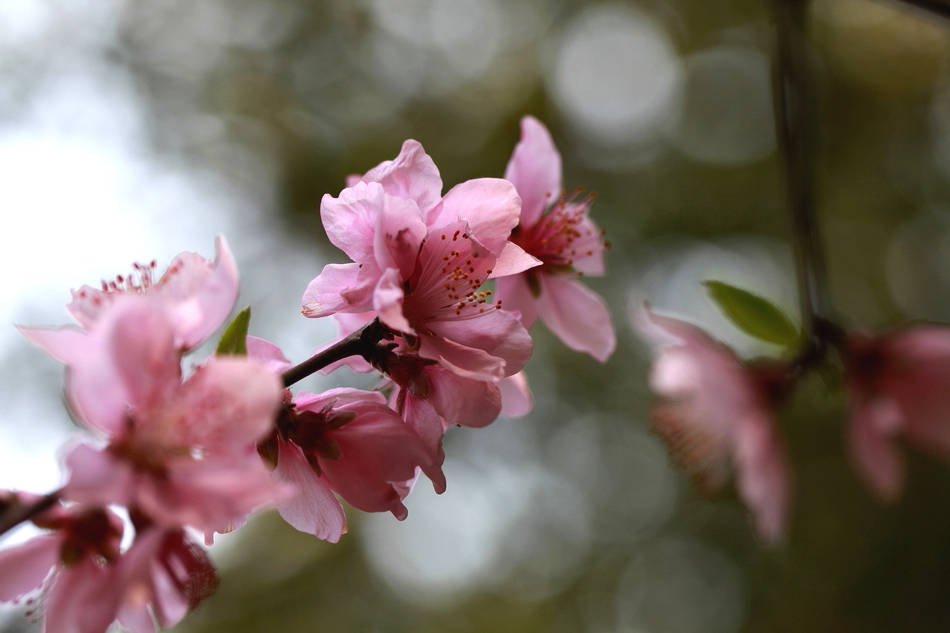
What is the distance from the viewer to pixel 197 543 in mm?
561

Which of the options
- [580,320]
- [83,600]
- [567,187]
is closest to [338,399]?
[83,600]

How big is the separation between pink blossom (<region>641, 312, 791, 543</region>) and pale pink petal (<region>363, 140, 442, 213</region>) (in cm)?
61

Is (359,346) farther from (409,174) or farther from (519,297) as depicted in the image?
(519,297)

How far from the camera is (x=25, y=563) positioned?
1.78 ft

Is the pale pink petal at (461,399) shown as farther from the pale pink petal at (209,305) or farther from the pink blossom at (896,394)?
the pink blossom at (896,394)

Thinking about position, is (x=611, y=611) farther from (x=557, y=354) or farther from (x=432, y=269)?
(x=432, y=269)

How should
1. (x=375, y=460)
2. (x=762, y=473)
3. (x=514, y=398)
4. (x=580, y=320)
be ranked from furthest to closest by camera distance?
(x=762, y=473) → (x=580, y=320) → (x=514, y=398) → (x=375, y=460)

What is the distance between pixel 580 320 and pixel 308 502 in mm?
413

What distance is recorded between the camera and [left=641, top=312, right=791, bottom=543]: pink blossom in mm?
1213

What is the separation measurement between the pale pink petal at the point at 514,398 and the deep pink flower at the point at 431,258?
152 mm

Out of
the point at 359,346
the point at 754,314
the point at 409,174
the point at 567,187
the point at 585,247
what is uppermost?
the point at 409,174

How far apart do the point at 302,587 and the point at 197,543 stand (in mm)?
4884

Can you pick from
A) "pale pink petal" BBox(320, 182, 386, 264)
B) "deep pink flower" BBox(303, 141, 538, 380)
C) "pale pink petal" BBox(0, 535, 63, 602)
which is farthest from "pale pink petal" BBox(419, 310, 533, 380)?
"pale pink petal" BBox(0, 535, 63, 602)

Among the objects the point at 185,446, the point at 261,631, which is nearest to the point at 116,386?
the point at 185,446
